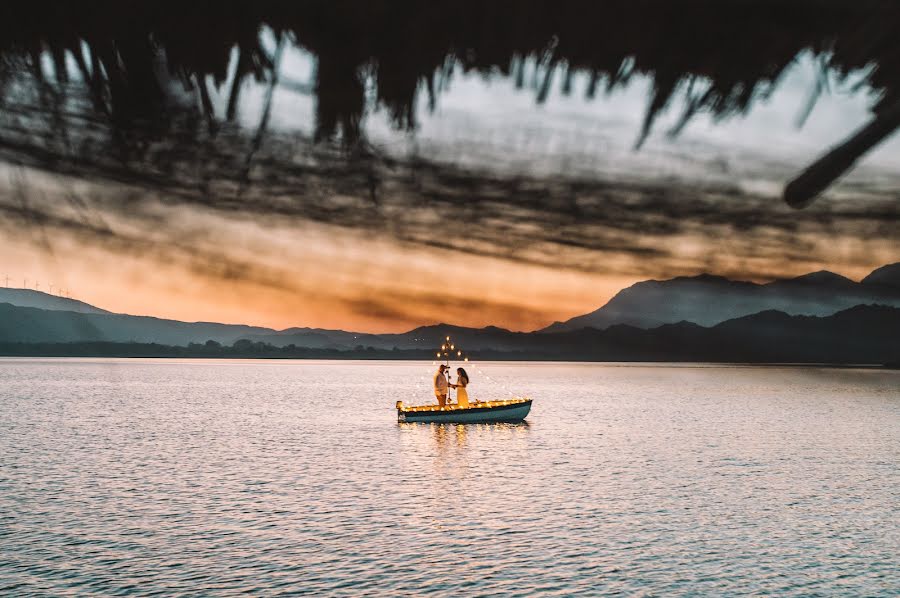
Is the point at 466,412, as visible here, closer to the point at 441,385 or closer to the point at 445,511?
the point at 441,385

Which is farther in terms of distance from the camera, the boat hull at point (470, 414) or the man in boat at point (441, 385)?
the boat hull at point (470, 414)

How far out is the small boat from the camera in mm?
94312

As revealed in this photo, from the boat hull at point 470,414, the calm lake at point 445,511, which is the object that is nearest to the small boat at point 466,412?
the boat hull at point 470,414

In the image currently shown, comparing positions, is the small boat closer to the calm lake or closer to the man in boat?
the man in boat

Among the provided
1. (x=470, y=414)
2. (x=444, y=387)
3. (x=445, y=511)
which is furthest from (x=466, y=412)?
(x=445, y=511)

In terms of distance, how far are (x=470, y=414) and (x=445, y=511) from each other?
47.2 meters

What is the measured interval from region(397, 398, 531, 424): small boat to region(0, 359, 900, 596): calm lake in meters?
2.23

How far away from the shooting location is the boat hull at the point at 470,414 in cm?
9438

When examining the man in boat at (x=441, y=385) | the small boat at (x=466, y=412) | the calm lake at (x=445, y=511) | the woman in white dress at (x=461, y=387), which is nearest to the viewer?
the calm lake at (x=445, y=511)

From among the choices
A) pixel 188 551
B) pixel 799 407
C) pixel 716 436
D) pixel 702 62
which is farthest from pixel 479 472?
pixel 799 407

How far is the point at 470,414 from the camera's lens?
9494cm

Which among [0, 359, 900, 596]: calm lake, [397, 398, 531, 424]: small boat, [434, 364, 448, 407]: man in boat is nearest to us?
[0, 359, 900, 596]: calm lake

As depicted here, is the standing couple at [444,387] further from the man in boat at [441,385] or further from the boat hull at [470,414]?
the boat hull at [470,414]

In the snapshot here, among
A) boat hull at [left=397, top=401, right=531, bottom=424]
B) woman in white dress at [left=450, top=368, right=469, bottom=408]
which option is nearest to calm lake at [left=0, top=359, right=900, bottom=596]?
boat hull at [left=397, top=401, right=531, bottom=424]
